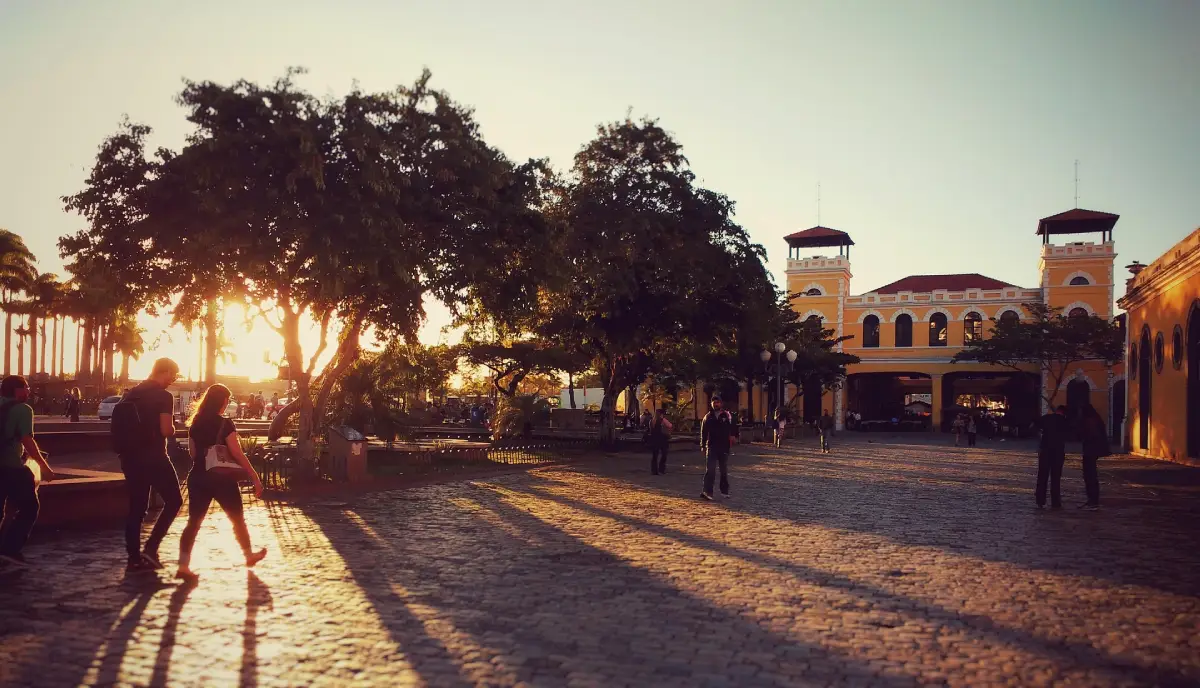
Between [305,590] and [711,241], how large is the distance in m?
19.6

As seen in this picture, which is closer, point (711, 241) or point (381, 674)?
point (381, 674)

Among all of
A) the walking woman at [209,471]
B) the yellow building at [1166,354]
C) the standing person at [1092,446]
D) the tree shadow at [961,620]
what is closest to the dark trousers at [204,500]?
the walking woman at [209,471]

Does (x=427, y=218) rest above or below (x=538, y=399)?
above

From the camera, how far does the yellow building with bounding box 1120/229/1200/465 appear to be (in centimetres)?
2516

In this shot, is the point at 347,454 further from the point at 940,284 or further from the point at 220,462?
the point at 940,284

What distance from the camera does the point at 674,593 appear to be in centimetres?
732

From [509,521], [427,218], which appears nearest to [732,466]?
[427,218]

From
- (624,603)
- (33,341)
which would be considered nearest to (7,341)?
(33,341)

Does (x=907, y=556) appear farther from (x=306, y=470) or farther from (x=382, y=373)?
(x=382, y=373)

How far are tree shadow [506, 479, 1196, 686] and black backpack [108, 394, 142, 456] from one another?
5.31m

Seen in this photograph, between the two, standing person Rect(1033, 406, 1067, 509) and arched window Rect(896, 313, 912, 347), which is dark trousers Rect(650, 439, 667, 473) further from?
arched window Rect(896, 313, 912, 347)

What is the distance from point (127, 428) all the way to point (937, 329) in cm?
6285

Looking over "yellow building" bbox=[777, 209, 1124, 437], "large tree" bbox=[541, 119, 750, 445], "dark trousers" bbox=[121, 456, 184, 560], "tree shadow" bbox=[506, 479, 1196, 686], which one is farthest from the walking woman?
"yellow building" bbox=[777, 209, 1124, 437]

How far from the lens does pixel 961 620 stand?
21.4 ft
